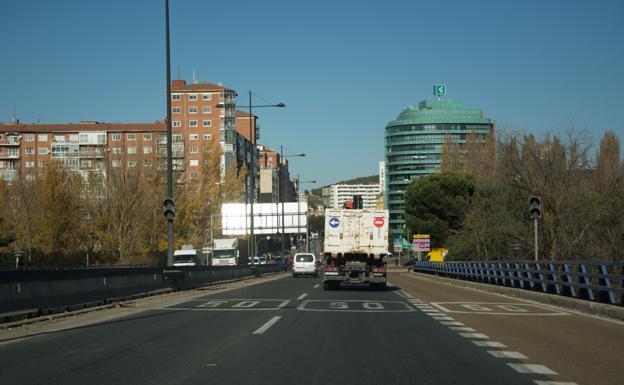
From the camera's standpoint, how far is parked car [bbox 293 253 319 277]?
183 ft

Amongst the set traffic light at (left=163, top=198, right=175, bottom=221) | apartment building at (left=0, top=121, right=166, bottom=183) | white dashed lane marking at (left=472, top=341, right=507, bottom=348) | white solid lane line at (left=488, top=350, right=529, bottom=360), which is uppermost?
apartment building at (left=0, top=121, right=166, bottom=183)

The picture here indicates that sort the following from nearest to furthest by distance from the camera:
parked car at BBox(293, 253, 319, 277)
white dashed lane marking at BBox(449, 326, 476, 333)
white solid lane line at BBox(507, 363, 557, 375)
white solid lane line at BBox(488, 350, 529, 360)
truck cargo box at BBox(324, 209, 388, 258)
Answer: white solid lane line at BBox(507, 363, 557, 375)
white solid lane line at BBox(488, 350, 529, 360)
white dashed lane marking at BBox(449, 326, 476, 333)
truck cargo box at BBox(324, 209, 388, 258)
parked car at BBox(293, 253, 319, 277)

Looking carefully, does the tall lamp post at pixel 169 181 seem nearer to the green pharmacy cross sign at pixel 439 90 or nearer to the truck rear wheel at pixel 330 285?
the truck rear wheel at pixel 330 285

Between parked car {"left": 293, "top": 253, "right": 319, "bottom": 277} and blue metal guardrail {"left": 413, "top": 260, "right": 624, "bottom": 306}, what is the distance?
1910 cm

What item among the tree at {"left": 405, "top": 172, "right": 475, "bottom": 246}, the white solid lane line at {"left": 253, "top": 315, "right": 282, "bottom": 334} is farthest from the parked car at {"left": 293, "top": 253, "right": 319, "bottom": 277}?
the white solid lane line at {"left": 253, "top": 315, "right": 282, "bottom": 334}

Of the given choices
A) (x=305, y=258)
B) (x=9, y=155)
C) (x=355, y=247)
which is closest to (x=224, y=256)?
(x=305, y=258)

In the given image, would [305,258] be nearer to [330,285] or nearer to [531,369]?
[330,285]

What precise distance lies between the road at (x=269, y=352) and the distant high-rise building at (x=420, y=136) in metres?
168

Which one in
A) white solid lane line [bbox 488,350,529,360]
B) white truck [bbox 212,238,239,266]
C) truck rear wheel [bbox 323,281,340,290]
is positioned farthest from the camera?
white truck [bbox 212,238,239,266]

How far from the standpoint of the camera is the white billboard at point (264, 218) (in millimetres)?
69562

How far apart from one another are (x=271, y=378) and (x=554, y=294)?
1669cm

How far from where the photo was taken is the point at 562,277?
2275 cm

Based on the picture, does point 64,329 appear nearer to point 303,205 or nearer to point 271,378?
point 271,378

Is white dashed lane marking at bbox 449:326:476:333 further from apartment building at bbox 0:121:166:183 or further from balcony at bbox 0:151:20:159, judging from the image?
balcony at bbox 0:151:20:159
